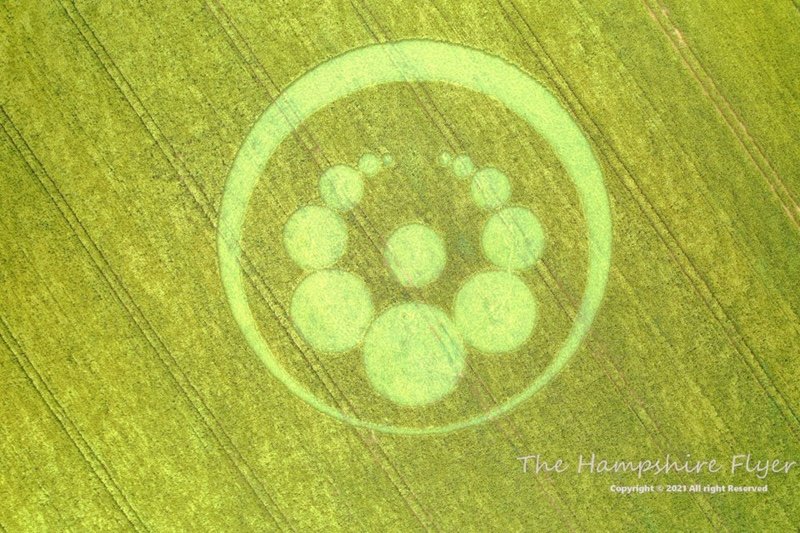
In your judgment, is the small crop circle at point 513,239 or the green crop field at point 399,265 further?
the small crop circle at point 513,239

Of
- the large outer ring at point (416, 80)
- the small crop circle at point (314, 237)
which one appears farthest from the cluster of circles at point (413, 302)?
the large outer ring at point (416, 80)

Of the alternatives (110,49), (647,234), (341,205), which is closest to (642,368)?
(647,234)

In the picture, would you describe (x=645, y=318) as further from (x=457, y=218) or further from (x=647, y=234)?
(x=457, y=218)

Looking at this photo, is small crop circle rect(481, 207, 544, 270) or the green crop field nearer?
the green crop field

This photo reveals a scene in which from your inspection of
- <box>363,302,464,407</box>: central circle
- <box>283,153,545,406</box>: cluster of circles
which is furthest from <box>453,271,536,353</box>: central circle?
<box>363,302,464,407</box>: central circle

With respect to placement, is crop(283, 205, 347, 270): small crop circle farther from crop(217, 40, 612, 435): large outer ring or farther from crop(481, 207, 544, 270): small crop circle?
crop(481, 207, 544, 270): small crop circle

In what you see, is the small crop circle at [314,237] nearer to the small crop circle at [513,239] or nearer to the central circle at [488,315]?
the central circle at [488,315]
